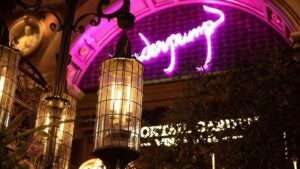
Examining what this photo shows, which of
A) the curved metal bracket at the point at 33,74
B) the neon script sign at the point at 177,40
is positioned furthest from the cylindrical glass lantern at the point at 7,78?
the neon script sign at the point at 177,40

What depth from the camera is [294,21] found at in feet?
29.7

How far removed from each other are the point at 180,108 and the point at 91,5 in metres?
5.37

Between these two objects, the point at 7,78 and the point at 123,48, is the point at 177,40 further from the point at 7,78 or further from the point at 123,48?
the point at 7,78

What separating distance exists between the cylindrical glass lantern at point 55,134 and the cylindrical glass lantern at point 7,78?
333 mm

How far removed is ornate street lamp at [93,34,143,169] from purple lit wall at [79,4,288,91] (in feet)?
19.0

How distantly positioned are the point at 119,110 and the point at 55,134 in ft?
3.04

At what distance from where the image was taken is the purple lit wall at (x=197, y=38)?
10344 mm

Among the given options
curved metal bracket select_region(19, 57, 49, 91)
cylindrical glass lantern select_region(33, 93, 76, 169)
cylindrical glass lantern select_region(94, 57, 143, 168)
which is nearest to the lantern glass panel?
cylindrical glass lantern select_region(94, 57, 143, 168)

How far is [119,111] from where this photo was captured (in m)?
3.89

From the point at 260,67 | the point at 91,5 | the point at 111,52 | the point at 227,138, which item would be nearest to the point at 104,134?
the point at 111,52

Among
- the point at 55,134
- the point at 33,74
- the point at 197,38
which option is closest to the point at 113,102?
the point at 55,134

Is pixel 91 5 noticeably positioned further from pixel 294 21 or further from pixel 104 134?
pixel 104 134

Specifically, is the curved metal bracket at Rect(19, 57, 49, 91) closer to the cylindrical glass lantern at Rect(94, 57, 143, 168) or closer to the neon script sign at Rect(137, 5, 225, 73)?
the cylindrical glass lantern at Rect(94, 57, 143, 168)

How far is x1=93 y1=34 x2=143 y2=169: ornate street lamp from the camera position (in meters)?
3.66
